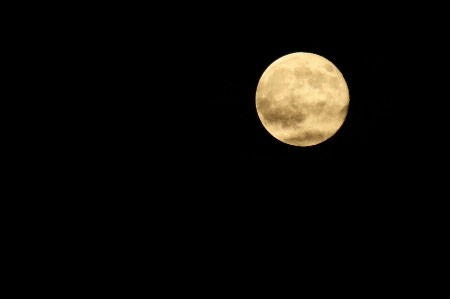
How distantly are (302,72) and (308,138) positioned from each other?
48 cm

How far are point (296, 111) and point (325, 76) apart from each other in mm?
318

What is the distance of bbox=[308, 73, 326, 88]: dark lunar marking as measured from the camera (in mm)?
2543

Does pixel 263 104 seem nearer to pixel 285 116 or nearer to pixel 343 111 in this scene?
pixel 285 116

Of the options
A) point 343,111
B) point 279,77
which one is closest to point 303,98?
point 279,77

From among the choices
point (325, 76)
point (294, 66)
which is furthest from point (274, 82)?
point (325, 76)

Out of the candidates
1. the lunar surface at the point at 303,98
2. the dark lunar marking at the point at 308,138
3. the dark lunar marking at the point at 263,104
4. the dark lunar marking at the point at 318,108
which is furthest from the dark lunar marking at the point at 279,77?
the dark lunar marking at the point at 308,138

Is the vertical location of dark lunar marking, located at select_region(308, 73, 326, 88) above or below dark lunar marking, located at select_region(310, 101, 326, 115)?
above

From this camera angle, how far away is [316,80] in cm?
255

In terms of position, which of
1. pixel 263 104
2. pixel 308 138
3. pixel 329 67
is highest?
pixel 329 67

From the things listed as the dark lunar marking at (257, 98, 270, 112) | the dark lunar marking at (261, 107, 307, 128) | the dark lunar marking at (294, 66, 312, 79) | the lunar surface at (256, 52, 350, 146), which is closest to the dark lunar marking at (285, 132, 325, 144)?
the lunar surface at (256, 52, 350, 146)

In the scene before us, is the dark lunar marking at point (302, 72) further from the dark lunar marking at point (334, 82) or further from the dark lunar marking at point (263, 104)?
the dark lunar marking at point (263, 104)

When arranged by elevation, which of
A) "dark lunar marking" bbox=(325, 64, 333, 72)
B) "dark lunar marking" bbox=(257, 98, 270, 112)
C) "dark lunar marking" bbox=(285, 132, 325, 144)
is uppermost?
"dark lunar marking" bbox=(325, 64, 333, 72)

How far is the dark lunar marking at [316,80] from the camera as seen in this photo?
2.54m

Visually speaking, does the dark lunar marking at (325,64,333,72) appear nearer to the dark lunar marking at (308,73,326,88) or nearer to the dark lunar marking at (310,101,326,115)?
the dark lunar marking at (308,73,326,88)
